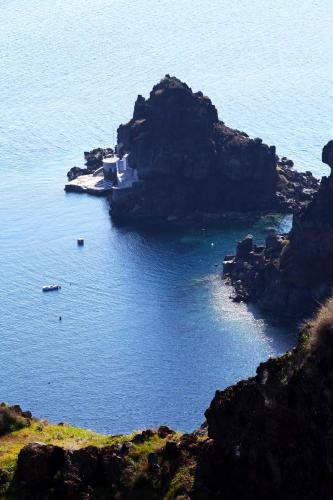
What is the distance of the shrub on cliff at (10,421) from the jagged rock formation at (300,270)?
93345mm

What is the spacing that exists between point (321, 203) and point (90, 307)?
33.4 meters

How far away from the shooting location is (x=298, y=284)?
15612 centimetres

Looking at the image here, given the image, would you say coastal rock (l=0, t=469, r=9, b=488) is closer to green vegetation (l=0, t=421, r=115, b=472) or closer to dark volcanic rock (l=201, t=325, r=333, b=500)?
green vegetation (l=0, t=421, r=115, b=472)

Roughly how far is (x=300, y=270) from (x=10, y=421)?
98.8 meters

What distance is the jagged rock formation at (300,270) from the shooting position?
156 m

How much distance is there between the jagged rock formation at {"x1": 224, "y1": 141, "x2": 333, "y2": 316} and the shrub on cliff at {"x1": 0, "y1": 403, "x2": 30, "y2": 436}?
3675 inches

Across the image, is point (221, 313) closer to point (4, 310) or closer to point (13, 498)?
point (4, 310)

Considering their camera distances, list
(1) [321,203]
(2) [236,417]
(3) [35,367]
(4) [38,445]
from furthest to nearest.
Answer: (1) [321,203], (3) [35,367], (4) [38,445], (2) [236,417]

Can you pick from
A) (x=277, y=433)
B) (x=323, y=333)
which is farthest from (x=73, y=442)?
(x=323, y=333)

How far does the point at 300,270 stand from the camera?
15675 centimetres

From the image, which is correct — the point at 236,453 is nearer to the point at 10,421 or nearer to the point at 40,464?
the point at 40,464

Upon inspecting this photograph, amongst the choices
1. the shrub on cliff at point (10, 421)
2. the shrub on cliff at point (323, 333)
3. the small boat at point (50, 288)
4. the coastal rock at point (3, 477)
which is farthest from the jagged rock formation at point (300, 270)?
the shrub on cliff at point (323, 333)

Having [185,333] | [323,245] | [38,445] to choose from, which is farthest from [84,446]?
[323,245]

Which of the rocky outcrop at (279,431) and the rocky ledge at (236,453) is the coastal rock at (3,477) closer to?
the rocky ledge at (236,453)
